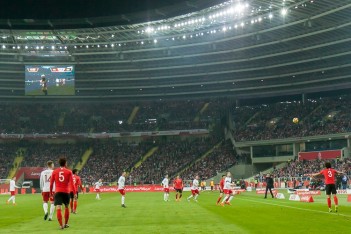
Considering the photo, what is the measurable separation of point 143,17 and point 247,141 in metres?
48.7

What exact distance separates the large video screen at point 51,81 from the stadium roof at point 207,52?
535 cm

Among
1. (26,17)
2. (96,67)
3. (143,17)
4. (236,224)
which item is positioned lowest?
(236,224)

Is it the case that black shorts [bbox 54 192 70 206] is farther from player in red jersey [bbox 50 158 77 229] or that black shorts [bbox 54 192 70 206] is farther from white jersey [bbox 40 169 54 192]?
white jersey [bbox 40 169 54 192]

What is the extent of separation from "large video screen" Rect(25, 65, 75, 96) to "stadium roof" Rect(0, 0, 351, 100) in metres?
5.35

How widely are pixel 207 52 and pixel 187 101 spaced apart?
21409 millimetres

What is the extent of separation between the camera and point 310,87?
83875 mm

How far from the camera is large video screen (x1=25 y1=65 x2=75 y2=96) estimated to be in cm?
6494

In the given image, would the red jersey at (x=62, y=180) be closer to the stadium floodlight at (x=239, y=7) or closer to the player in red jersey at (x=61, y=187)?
the player in red jersey at (x=61, y=187)

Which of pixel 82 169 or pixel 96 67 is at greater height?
pixel 96 67

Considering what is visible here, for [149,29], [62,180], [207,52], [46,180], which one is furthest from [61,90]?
[62,180]

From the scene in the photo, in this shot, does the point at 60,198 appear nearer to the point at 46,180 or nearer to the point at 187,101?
the point at 46,180

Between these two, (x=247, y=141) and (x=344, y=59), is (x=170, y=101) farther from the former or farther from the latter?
(x=344, y=59)

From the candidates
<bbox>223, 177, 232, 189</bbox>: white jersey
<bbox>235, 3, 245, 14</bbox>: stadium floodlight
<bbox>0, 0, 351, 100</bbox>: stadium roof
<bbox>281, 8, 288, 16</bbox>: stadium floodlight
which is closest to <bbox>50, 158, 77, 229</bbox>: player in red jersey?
<bbox>223, 177, 232, 189</bbox>: white jersey

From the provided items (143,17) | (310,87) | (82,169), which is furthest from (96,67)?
(143,17)
